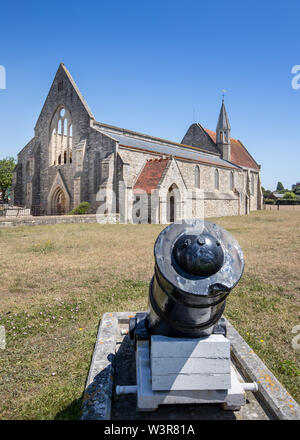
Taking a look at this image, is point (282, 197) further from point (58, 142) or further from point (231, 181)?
point (58, 142)

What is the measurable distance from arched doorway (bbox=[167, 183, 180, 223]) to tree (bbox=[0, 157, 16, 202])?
33.6m

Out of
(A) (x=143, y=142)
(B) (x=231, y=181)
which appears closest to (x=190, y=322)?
(A) (x=143, y=142)

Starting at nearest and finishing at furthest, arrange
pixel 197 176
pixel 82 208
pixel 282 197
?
1. pixel 82 208
2. pixel 197 176
3. pixel 282 197

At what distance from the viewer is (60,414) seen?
Answer: 8.10 ft

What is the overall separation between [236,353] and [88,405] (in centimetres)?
176

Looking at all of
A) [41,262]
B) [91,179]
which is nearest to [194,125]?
[91,179]

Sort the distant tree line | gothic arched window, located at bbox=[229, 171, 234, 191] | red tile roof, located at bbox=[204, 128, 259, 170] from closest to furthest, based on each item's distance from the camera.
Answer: gothic arched window, located at bbox=[229, 171, 234, 191] < red tile roof, located at bbox=[204, 128, 259, 170] < the distant tree line

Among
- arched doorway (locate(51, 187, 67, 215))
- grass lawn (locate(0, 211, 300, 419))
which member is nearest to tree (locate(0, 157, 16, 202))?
arched doorway (locate(51, 187, 67, 215))

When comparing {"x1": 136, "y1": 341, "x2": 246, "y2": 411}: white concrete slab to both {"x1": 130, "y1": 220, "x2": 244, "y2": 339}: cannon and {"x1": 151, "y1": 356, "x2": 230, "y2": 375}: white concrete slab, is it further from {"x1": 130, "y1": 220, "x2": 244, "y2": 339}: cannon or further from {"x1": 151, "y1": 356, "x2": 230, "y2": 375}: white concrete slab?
{"x1": 130, "y1": 220, "x2": 244, "y2": 339}: cannon

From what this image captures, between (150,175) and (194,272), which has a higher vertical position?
(150,175)

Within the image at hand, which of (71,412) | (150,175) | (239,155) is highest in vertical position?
(239,155)

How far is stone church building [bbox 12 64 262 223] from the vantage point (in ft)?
69.9

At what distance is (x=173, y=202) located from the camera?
23594 mm

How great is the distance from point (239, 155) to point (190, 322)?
45884mm
